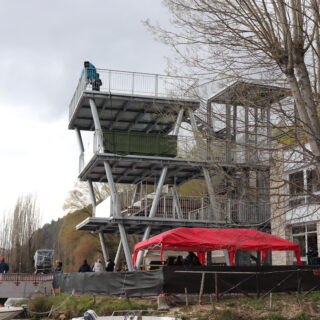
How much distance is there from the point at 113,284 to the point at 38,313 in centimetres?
393

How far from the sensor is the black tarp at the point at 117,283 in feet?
69.8

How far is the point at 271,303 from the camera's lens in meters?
19.4

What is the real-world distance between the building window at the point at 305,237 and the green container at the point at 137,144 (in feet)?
25.7

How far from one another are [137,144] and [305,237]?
10170 mm

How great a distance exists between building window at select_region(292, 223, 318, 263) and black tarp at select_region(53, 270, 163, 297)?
11.1m

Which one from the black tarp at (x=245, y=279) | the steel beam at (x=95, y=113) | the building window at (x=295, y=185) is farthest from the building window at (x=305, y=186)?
the steel beam at (x=95, y=113)

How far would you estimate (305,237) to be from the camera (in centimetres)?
3116

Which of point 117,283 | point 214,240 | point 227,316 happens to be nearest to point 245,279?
point 214,240

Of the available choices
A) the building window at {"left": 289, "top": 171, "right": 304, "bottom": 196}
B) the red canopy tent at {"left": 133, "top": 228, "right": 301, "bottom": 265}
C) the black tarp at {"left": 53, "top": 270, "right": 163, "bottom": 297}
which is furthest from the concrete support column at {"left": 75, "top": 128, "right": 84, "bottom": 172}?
the building window at {"left": 289, "top": 171, "right": 304, "bottom": 196}

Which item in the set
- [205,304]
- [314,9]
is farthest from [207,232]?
[314,9]

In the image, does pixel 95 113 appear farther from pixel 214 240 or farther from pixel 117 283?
pixel 214 240

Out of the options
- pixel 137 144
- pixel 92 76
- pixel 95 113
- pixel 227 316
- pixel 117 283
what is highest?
pixel 92 76

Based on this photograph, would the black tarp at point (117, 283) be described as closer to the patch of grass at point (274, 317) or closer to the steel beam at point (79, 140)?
the patch of grass at point (274, 317)

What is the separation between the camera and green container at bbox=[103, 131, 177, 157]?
32.5 m
